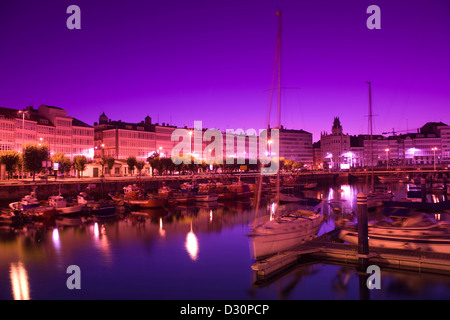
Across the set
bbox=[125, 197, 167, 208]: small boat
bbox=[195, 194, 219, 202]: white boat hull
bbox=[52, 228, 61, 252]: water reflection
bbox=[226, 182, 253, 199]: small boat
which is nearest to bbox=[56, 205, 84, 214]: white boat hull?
bbox=[52, 228, 61, 252]: water reflection

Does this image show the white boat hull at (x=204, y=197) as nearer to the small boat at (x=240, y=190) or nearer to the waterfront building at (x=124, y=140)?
the small boat at (x=240, y=190)

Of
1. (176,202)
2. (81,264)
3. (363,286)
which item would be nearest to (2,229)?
(81,264)

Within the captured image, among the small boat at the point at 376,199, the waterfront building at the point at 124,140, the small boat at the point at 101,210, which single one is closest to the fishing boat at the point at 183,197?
the small boat at the point at 101,210

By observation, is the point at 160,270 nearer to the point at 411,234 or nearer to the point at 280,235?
the point at 280,235

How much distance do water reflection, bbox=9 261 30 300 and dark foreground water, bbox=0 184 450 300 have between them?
1cm

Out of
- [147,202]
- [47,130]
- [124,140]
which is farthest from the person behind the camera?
[124,140]

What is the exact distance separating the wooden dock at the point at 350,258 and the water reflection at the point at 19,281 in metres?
10.9

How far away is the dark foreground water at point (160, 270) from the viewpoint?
687 inches

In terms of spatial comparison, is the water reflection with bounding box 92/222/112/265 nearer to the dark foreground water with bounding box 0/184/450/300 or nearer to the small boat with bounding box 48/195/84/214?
the dark foreground water with bounding box 0/184/450/300

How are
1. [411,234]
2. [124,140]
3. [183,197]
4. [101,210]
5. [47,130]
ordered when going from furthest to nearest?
[124,140]
[47,130]
[183,197]
[101,210]
[411,234]

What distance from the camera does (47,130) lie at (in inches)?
3538

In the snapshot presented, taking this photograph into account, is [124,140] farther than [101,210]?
Yes

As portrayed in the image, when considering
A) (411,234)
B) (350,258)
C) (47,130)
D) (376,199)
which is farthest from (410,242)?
(47,130)

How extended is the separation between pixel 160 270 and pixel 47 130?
261 feet
